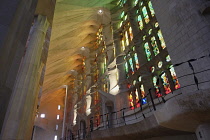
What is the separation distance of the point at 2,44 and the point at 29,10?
3.99 feet

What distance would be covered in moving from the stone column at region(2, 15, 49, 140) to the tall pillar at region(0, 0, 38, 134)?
5033mm

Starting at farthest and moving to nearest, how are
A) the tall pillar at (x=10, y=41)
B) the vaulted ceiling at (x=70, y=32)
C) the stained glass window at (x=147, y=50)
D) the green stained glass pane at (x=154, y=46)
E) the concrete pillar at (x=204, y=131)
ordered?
the vaulted ceiling at (x=70, y=32)
the stained glass window at (x=147, y=50)
the green stained glass pane at (x=154, y=46)
the concrete pillar at (x=204, y=131)
the tall pillar at (x=10, y=41)

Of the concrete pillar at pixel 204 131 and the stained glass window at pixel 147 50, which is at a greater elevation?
the stained glass window at pixel 147 50

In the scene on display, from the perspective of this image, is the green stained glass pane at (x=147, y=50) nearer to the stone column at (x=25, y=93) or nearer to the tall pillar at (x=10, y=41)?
the stone column at (x=25, y=93)

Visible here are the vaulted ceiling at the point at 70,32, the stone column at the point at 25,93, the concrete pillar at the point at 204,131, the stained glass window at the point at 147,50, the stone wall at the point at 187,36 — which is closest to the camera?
the concrete pillar at the point at 204,131

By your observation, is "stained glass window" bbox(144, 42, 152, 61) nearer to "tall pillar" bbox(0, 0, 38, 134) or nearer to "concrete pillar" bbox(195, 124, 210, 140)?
"concrete pillar" bbox(195, 124, 210, 140)

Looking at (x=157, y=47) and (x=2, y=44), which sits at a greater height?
(x=157, y=47)

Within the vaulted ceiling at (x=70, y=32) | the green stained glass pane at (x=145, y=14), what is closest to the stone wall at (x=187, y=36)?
the green stained glass pane at (x=145, y=14)

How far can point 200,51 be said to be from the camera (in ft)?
20.6

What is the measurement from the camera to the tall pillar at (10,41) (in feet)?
6.58

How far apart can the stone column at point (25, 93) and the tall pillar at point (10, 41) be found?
503cm

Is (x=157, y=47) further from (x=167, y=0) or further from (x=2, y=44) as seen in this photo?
(x=2, y=44)

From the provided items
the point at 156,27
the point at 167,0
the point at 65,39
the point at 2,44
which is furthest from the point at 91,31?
the point at 2,44

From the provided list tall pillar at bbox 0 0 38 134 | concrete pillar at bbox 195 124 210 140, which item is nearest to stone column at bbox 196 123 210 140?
concrete pillar at bbox 195 124 210 140
